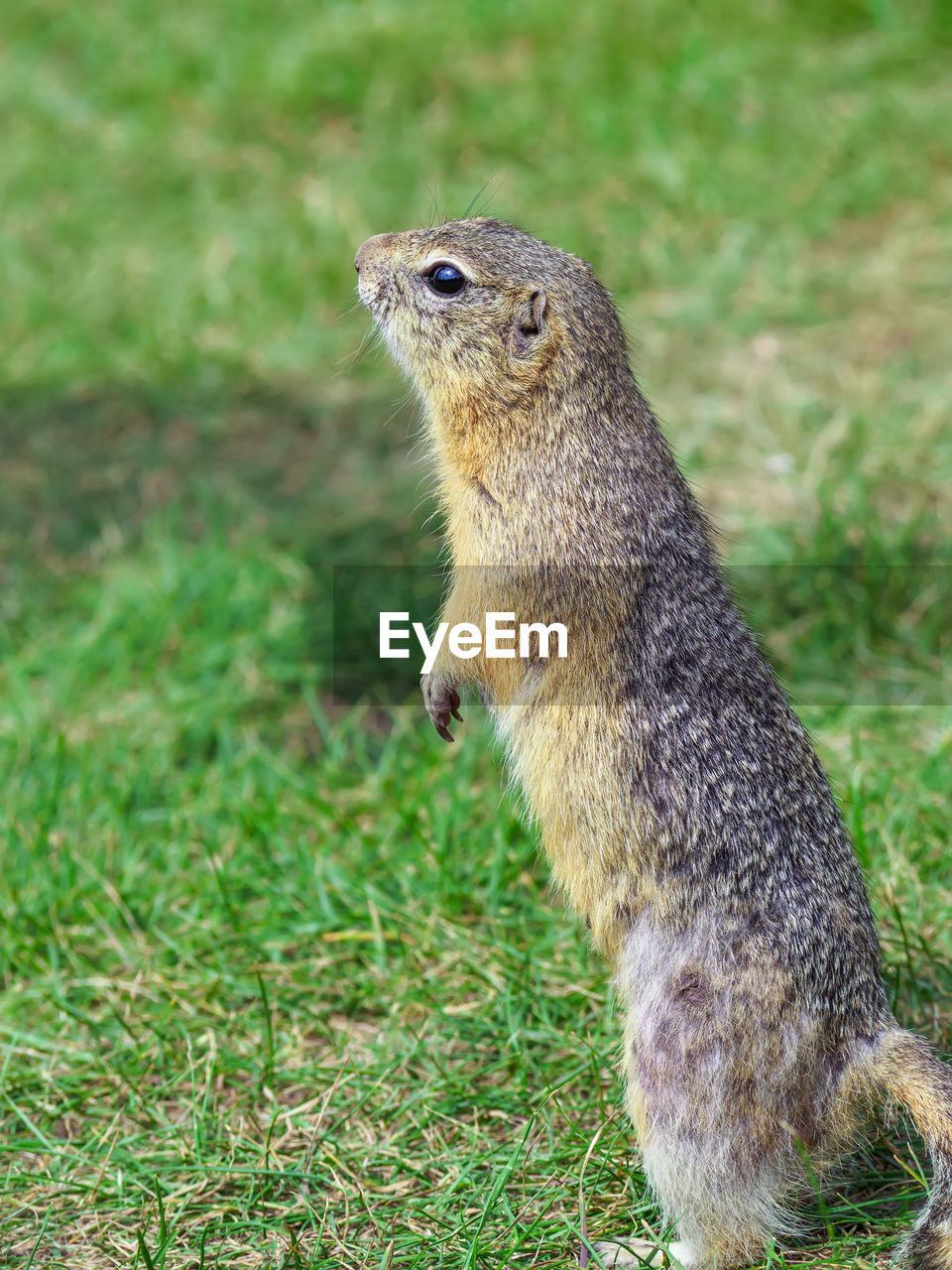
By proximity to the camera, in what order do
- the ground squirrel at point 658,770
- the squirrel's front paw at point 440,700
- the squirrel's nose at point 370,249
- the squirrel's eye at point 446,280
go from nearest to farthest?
the ground squirrel at point 658,770 < the squirrel's front paw at point 440,700 < the squirrel's eye at point 446,280 < the squirrel's nose at point 370,249

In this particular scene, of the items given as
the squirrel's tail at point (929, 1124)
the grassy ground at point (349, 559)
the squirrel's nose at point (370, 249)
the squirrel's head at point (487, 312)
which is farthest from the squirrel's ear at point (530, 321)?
the squirrel's tail at point (929, 1124)

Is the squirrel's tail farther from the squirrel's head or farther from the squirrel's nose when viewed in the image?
the squirrel's nose

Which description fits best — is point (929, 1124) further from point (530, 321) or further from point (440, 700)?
point (530, 321)

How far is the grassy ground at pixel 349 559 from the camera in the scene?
3625 mm

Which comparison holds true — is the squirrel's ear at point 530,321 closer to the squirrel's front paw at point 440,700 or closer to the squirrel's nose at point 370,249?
the squirrel's nose at point 370,249

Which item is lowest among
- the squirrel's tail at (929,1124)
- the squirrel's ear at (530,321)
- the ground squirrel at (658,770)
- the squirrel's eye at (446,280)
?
the squirrel's tail at (929,1124)

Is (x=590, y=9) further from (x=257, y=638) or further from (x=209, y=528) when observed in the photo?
(x=257, y=638)

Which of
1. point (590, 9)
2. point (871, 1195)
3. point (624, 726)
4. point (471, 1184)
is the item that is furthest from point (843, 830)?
point (590, 9)

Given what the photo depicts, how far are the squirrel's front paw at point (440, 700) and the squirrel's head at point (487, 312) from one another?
71cm

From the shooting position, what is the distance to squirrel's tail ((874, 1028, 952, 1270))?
2928mm

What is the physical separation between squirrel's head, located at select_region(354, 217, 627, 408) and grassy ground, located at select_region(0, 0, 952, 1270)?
1341 millimetres

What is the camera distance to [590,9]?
9164 millimetres

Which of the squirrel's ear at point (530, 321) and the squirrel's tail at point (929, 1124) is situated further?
the squirrel's ear at point (530, 321)

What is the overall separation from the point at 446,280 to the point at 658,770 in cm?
139
